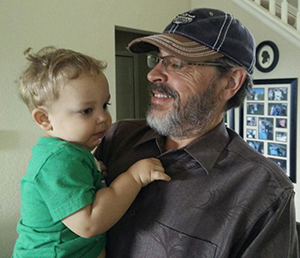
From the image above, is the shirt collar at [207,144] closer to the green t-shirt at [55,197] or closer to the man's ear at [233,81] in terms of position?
the man's ear at [233,81]

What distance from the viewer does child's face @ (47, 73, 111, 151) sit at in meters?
0.92

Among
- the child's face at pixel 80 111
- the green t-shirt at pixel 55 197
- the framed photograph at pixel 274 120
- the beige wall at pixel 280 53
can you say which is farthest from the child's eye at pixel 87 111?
the beige wall at pixel 280 53

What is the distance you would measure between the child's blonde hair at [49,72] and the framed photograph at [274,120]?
218cm

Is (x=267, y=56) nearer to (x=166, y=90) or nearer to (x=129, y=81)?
(x=129, y=81)

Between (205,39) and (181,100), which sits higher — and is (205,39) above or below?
above

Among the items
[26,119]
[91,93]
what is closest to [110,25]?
[26,119]

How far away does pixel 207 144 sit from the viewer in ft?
3.59

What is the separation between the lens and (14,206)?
2381mm

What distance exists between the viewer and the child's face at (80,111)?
3.02 ft

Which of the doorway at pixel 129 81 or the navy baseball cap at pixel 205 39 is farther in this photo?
the doorway at pixel 129 81

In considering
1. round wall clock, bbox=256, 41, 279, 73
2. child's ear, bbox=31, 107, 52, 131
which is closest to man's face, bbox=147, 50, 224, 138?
child's ear, bbox=31, 107, 52, 131

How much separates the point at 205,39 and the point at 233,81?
236 millimetres

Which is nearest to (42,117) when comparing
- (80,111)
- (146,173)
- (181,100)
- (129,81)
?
(80,111)

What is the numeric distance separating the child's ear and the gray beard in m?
0.37
